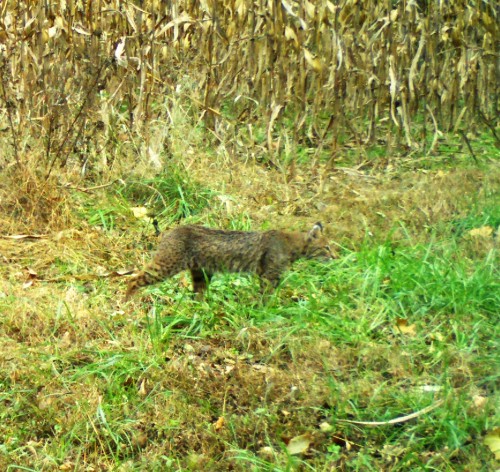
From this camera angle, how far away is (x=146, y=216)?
7230 millimetres

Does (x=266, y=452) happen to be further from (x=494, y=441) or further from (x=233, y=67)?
(x=233, y=67)

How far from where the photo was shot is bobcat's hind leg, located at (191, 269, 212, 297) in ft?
20.1

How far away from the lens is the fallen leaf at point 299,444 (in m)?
4.56

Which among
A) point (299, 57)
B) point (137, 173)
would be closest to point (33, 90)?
point (137, 173)

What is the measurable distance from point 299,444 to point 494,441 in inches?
36.6

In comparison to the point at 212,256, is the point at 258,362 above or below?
below

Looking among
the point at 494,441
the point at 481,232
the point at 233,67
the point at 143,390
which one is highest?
the point at 233,67

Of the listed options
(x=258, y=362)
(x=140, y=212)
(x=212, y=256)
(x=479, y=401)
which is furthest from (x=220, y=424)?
(x=140, y=212)

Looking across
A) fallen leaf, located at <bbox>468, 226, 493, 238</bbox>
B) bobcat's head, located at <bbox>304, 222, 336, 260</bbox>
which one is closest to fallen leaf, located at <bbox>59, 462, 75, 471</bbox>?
bobcat's head, located at <bbox>304, 222, 336, 260</bbox>

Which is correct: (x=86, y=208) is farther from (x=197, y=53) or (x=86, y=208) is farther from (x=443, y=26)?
(x=443, y=26)

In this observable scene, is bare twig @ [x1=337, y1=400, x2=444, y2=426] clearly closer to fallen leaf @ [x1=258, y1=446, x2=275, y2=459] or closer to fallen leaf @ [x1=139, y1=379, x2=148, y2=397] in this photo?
fallen leaf @ [x1=258, y1=446, x2=275, y2=459]

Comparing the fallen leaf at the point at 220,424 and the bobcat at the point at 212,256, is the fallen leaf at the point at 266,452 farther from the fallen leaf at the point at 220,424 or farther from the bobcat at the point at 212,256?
the bobcat at the point at 212,256

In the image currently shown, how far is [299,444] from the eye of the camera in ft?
15.1

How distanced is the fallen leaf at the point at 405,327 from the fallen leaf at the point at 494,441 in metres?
1.10
